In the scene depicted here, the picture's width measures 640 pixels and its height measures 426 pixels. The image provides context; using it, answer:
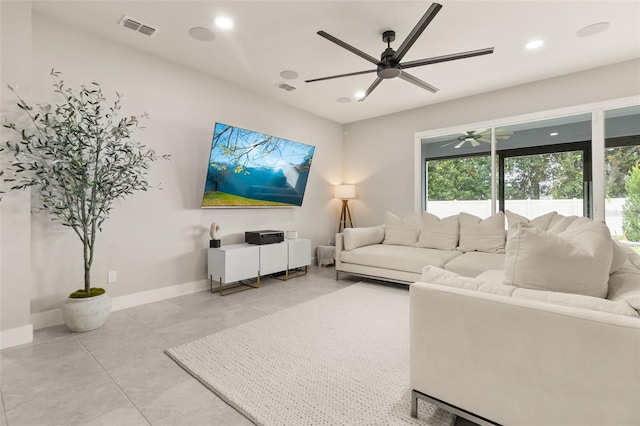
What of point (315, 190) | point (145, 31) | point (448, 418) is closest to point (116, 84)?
point (145, 31)

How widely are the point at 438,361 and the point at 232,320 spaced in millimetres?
2038

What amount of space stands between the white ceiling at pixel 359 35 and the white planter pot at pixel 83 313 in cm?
253

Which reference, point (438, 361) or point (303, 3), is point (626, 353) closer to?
point (438, 361)

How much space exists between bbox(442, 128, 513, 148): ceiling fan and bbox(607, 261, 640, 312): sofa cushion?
132 inches

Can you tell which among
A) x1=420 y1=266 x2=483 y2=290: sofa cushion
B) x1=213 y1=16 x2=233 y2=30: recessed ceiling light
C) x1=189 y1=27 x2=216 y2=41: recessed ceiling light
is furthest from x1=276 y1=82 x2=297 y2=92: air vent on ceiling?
x1=420 y1=266 x2=483 y2=290: sofa cushion

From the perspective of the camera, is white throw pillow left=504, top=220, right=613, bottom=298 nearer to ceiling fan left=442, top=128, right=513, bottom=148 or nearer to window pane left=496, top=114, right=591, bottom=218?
window pane left=496, top=114, right=591, bottom=218

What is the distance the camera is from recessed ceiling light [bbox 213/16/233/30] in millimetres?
2748

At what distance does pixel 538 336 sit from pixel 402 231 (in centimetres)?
356

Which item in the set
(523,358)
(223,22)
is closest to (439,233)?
(523,358)

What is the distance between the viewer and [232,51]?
3336 mm

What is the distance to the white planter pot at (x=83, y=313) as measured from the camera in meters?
2.50

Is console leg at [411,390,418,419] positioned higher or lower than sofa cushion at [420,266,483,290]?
lower

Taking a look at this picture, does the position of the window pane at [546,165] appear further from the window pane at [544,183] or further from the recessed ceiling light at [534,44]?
the recessed ceiling light at [534,44]

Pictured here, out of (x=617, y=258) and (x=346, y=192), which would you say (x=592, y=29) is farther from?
(x=346, y=192)
